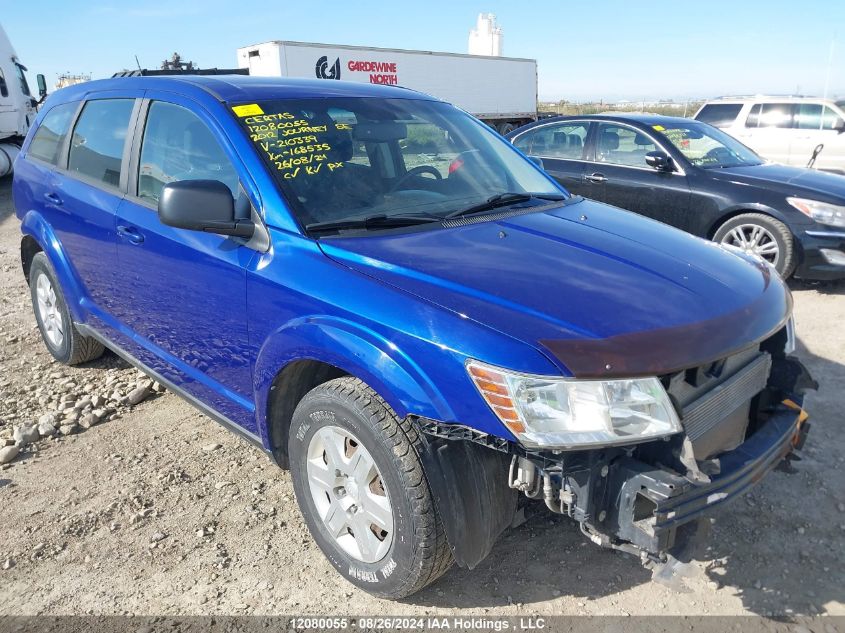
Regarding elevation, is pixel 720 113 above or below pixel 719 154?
above

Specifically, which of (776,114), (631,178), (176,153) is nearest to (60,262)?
(176,153)

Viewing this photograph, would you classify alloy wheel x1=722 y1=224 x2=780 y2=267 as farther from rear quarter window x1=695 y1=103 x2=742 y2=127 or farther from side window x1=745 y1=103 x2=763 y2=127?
side window x1=745 y1=103 x2=763 y2=127

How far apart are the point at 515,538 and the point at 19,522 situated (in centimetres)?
223

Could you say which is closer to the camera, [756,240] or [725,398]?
[725,398]

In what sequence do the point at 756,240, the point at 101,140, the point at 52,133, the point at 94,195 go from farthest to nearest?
the point at 756,240 → the point at 52,133 → the point at 101,140 → the point at 94,195

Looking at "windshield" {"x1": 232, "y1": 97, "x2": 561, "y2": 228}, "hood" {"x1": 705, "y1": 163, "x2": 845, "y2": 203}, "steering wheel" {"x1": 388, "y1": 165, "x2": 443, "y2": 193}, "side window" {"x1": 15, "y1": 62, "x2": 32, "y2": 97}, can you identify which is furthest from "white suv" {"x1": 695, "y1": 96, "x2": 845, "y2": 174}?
"side window" {"x1": 15, "y1": 62, "x2": 32, "y2": 97}

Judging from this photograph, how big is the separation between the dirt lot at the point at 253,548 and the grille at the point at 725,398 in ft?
2.35

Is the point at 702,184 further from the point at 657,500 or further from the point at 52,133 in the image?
the point at 52,133

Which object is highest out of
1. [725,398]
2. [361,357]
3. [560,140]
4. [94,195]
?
[94,195]

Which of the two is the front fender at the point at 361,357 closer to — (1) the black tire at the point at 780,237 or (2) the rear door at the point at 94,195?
(2) the rear door at the point at 94,195

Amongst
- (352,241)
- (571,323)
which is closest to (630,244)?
(571,323)

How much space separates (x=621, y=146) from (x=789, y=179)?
1.64 m

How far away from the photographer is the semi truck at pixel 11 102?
46.9 feet

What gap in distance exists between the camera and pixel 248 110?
288 centimetres
